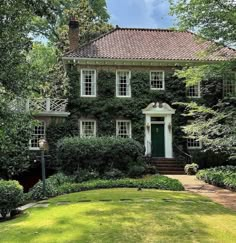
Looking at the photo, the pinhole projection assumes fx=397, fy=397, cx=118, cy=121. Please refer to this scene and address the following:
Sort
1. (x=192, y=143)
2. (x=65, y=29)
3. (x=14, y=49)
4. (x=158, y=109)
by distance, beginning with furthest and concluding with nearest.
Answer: (x=65, y=29), (x=192, y=143), (x=158, y=109), (x=14, y=49)

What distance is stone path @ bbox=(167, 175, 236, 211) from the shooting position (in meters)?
12.7

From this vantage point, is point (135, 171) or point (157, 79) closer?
point (135, 171)

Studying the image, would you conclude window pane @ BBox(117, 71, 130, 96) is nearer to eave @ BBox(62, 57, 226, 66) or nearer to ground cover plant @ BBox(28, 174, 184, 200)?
eave @ BBox(62, 57, 226, 66)

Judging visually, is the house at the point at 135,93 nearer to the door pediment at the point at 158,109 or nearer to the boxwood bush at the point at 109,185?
the door pediment at the point at 158,109

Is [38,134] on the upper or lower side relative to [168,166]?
upper

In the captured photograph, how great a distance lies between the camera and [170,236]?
7.74m

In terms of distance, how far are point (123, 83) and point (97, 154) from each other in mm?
8511

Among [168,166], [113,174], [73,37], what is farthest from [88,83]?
[113,174]

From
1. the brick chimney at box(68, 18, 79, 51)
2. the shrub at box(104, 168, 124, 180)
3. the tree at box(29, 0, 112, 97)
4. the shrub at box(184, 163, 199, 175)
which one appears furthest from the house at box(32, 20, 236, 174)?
the shrub at box(104, 168, 124, 180)

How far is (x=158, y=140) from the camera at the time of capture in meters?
26.1

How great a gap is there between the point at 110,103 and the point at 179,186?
1085 centimetres

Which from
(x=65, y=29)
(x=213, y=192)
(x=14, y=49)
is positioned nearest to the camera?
(x=14, y=49)

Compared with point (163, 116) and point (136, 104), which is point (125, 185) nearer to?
point (136, 104)

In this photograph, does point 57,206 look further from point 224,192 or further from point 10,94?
point 224,192
